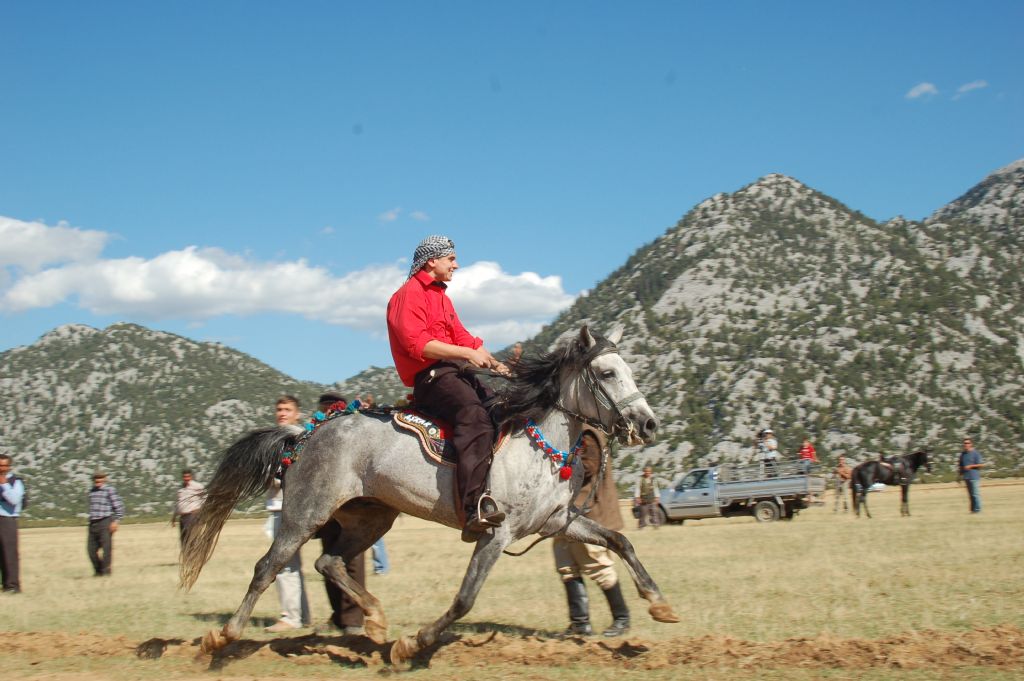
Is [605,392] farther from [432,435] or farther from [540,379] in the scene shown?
[432,435]

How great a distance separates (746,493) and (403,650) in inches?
874

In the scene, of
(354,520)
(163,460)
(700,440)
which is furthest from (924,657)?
(163,460)

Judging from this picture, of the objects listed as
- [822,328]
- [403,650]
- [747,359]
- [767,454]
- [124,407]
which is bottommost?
[403,650]

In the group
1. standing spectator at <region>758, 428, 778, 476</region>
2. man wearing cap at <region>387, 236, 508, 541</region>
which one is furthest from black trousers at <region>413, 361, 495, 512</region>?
standing spectator at <region>758, 428, 778, 476</region>

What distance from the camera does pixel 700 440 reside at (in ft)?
206

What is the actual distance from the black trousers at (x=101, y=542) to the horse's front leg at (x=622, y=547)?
1132 cm

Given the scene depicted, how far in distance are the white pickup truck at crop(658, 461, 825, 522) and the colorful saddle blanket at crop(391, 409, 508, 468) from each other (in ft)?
69.6

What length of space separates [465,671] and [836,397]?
203 feet

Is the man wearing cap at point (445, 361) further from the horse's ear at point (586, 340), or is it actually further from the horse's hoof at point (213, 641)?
the horse's hoof at point (213, 641)

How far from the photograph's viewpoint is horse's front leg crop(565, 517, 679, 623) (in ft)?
22.7

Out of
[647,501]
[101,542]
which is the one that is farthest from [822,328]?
[101,542]

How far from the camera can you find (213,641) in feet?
23.3

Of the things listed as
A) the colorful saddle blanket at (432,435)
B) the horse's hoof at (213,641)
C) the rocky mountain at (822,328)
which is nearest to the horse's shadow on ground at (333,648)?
the horse's hoof at (213,641)

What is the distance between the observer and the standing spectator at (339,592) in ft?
28.5
